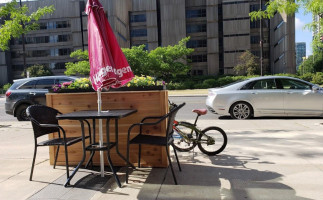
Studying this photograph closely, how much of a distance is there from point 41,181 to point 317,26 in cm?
900

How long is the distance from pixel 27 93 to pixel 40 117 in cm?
794

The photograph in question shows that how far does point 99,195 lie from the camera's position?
3.65m

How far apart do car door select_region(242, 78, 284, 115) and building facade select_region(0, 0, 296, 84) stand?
47.5 metres

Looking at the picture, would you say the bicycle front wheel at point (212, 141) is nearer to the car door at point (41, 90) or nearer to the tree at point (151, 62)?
the car door at point (41, 90)

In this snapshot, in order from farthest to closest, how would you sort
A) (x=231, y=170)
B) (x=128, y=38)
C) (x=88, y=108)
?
1. (x=128, y=38)
2. (x=88, y=108)
3. (x=231, y=170)

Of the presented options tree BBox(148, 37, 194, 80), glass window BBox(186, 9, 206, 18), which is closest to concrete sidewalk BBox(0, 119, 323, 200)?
tree BBox(148, 37, 194, 80)

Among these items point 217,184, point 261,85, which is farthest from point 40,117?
point 261,85

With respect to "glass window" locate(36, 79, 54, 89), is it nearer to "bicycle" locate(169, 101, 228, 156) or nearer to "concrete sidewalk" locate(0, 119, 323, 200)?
"concrete sidewalk" locate(0, 119, 323, 200)

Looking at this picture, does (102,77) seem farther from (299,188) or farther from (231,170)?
(299,188)

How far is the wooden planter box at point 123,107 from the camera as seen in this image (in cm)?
463

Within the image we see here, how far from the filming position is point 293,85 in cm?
991

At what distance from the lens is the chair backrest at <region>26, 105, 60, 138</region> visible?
4.21 metres

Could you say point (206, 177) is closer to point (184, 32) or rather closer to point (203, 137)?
point (203, 137)

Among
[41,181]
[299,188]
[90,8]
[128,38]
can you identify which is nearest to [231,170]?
[299,188]
